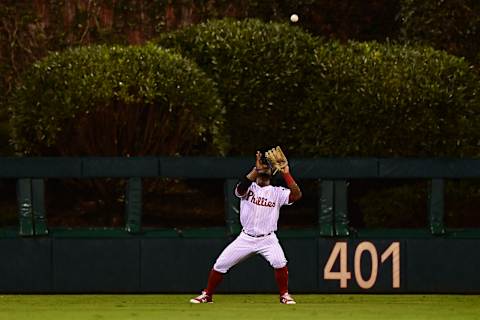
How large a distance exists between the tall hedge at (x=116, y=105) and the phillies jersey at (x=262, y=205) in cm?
403

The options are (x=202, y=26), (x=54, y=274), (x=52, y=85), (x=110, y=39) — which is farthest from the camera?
(x=110, y=39)

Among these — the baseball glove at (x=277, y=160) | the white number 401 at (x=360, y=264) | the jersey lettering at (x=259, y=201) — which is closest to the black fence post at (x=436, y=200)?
the white number 401 at (x=360, y=264)

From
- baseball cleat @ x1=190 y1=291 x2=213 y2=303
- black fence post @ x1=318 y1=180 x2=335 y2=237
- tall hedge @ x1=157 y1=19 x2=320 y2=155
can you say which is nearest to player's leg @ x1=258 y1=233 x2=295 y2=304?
baseball cleat @ x1=190 y1=291 x2=213 y2=303

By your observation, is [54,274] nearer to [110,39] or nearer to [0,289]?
[0,289]

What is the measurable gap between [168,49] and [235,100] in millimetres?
1173

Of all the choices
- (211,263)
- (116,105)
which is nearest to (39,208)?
(211,263)

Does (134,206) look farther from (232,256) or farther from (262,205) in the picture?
(262,205)

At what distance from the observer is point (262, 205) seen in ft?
47.3

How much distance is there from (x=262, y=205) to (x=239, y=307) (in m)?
1.09

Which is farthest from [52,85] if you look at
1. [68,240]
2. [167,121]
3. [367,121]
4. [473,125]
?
[473,125]

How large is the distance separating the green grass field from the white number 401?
7.4 inches

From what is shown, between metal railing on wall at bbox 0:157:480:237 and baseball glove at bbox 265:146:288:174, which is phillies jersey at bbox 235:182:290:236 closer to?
baseball glove at bbox 265:146:288:174

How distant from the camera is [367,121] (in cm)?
1853

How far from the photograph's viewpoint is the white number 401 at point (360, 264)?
1627cm
